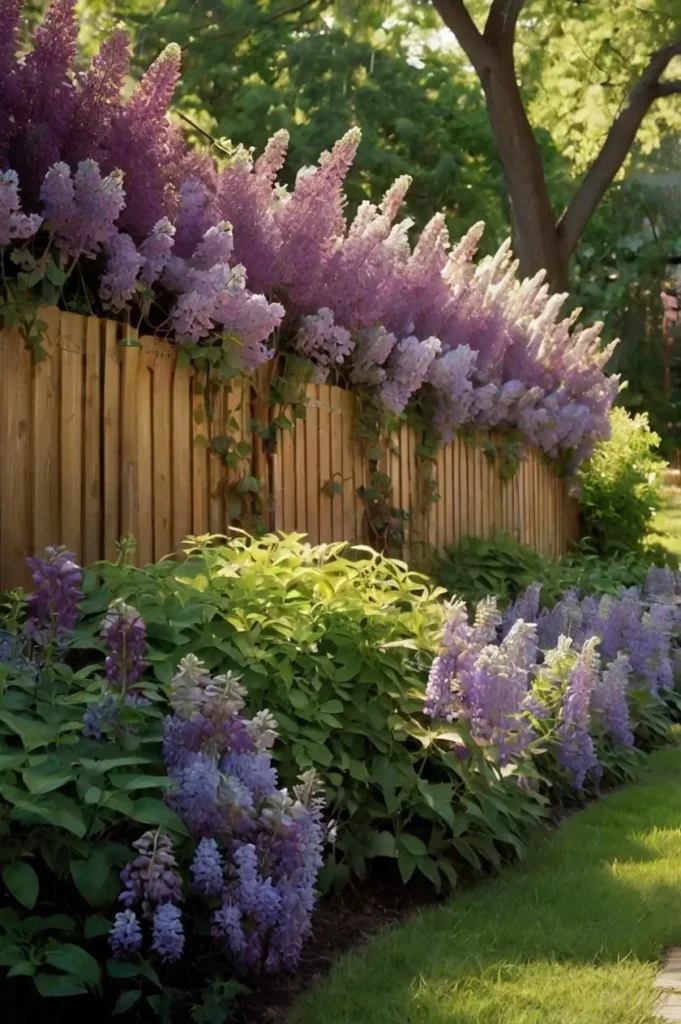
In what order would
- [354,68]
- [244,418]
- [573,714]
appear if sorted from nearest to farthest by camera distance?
[573,714] → [244,418] → [354,68]

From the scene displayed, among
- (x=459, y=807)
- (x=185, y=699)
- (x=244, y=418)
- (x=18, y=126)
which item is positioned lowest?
(x=459, y=807)

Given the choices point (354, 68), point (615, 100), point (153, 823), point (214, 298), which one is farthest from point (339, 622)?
point (354, 68)

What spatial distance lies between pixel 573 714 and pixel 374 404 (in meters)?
3.05

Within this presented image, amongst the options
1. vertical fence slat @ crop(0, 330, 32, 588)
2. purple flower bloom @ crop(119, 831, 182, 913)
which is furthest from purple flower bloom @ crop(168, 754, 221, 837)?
vertical fence slat @ crop(0, 330, 32, 588)

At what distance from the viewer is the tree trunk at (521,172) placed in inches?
623

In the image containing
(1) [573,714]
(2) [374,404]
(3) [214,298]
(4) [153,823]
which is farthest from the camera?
(2) [374,404]

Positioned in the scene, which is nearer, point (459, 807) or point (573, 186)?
point (459, 807)

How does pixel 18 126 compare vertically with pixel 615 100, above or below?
below

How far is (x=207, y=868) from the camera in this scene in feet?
9.68

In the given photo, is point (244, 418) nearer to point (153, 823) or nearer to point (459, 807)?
point (459, 807)

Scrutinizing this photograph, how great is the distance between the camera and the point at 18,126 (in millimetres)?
5191

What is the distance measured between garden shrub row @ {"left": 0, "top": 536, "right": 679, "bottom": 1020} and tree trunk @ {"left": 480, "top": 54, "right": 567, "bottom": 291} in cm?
1085

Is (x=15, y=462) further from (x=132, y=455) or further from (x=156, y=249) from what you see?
(x=156, y=249)

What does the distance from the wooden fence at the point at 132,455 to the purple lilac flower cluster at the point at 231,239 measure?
250 mm
